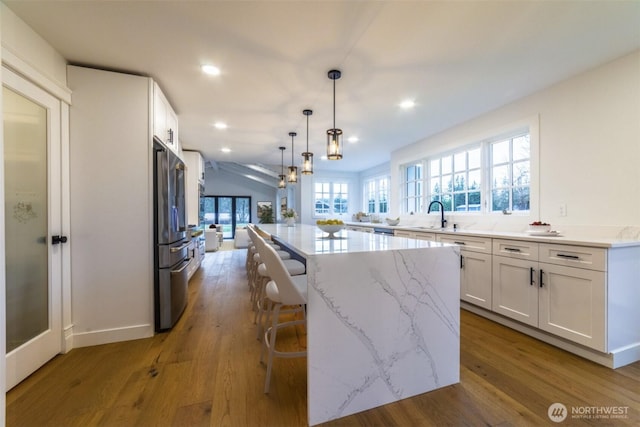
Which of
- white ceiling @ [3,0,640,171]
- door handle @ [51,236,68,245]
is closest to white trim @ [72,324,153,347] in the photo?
door handle @ [51,236,68,245]

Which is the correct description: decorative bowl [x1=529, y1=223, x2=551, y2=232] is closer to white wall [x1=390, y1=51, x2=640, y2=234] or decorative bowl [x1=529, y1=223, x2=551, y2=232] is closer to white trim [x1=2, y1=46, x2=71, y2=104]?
white wall [x1=390, y1=51, x2=640, y2=234]

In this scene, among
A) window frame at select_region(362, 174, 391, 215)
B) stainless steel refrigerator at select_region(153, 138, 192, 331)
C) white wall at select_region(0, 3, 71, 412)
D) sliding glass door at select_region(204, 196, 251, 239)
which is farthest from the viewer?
sliding glass door at select_region(204, 196, 251, 239)

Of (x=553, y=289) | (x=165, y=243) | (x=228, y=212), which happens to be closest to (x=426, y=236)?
(x=553, y=289)

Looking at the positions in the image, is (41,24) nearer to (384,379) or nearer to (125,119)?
(125,119)

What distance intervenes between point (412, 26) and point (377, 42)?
0.26 meters

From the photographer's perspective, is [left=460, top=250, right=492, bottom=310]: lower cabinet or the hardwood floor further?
[left=460, top=250, right=492, bottom=310]: lower cabinet

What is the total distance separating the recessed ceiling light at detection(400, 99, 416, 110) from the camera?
3076mm

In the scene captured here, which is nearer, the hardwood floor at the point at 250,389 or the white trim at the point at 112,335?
the hardwood floor at the point at 250,389

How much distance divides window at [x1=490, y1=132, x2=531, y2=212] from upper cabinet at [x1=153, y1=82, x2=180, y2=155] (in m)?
3.88

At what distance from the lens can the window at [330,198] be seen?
297 inches

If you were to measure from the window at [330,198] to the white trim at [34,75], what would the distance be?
562 cm

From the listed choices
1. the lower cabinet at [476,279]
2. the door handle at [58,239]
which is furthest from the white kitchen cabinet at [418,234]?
the door handle at [58,239]

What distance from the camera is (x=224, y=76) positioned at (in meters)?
2.53

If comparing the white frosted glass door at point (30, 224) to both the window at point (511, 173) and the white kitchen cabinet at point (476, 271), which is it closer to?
the white kitchen cabinet at point (476, 271)
